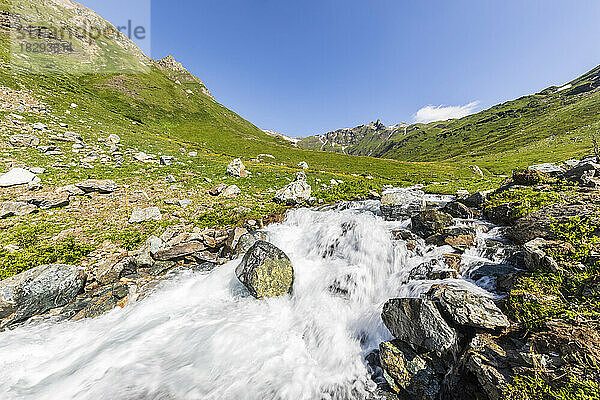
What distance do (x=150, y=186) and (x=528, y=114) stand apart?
298974 millimetres

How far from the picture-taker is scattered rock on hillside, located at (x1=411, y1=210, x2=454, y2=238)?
Answer: 38.7 feet

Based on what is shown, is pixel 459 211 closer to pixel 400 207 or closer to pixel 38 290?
pixel 400 207

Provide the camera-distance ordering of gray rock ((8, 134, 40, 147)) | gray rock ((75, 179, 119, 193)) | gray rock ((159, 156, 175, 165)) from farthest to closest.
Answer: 1. gray rock ((159, 156, 175, 165))
2. gray rock ((8, 134, 40, 147))
3. gray rock ((75, 179, 119, 193))

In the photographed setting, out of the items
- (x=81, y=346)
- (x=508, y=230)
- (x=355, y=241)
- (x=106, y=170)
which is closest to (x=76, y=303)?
(x=81, y=346)

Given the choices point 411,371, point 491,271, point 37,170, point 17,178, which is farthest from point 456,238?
point 37,170

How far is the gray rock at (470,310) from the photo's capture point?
5.75 meters

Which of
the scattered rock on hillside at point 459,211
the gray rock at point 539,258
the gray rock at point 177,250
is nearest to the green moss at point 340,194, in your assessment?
the scattered rock on hillside at point 459,211

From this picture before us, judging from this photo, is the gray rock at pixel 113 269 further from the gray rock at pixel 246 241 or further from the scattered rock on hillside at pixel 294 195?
the scattered rock on hillside at pixel 294 195

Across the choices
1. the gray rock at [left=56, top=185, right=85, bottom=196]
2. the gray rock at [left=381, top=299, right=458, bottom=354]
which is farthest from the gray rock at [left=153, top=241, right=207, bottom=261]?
the gray rock at [left=381, top=299, right=458, bottom=354]

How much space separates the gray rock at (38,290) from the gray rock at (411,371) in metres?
13.2

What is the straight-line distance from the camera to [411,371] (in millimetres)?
6215

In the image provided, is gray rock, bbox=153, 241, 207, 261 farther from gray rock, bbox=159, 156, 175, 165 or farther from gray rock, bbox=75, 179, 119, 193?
gray rock, bbox=159, 156, 175, 165

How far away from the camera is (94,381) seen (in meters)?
6.98

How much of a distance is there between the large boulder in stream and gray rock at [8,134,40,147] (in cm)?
3065
